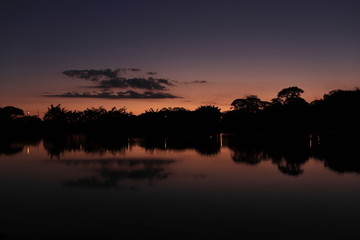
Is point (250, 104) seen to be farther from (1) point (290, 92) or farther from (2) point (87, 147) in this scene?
(2) point (87, 147)

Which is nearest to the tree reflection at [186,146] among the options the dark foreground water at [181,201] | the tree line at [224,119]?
the dark foreground water at [181,201]

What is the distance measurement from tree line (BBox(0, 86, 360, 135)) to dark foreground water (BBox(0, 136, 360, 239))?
55.3m

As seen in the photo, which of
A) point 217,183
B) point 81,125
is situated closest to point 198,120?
point 81,125

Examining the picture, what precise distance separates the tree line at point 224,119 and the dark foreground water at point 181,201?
55267 millimetres

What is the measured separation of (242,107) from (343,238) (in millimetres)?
102065

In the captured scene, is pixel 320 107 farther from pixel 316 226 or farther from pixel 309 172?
pixel 316 226

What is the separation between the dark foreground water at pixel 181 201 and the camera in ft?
29.7

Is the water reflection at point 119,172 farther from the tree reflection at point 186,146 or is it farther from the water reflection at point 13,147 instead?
the water reflection at point 13,147

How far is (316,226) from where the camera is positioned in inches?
367

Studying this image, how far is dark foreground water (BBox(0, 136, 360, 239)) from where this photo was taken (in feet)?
29.7

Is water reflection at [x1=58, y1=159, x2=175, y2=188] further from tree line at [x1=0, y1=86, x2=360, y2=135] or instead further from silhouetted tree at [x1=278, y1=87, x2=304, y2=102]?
silhouetted tree at [x1=278, y1=87, x2=304, y2=102]

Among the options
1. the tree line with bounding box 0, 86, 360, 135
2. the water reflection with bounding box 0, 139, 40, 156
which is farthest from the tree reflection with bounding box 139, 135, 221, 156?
the tree line with bounding box 0, 86, 360, 135

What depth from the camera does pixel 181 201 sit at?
40.1 feet

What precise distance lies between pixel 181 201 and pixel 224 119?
88755 mm
